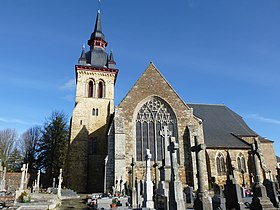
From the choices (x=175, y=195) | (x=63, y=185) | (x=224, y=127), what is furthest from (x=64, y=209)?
(x=224, y=127)

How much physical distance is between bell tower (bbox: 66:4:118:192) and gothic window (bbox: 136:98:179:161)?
7.47m

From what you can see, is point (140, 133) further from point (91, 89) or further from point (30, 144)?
point (30, 144)

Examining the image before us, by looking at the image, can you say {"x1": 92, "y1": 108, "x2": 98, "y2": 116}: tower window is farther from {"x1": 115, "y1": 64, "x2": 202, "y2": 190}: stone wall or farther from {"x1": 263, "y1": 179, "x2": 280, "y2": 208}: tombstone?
{"x1": 263, "y1": 179, "x2": 280, "y2": 208}: tombstone

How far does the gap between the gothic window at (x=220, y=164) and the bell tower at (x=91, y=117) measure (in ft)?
40.8

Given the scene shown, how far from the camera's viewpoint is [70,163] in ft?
82.6

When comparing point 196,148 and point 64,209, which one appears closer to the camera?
point 196,148

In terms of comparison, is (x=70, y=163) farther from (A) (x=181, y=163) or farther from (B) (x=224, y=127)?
(B) (x=224, y=127)

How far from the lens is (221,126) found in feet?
92.0

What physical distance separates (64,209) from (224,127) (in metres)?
21.2

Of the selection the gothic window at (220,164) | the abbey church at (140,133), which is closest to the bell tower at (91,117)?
the abbey church at (140,133)

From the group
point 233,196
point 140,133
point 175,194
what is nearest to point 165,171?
point 233,196

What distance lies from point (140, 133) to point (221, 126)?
12.2 meters

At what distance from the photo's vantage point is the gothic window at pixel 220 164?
23188mm

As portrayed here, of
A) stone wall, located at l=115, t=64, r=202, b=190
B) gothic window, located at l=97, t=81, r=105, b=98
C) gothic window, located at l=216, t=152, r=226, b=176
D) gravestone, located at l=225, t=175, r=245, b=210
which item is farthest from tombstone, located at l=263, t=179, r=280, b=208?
gothic window, located at l=97, t=81, r=105, b=98
